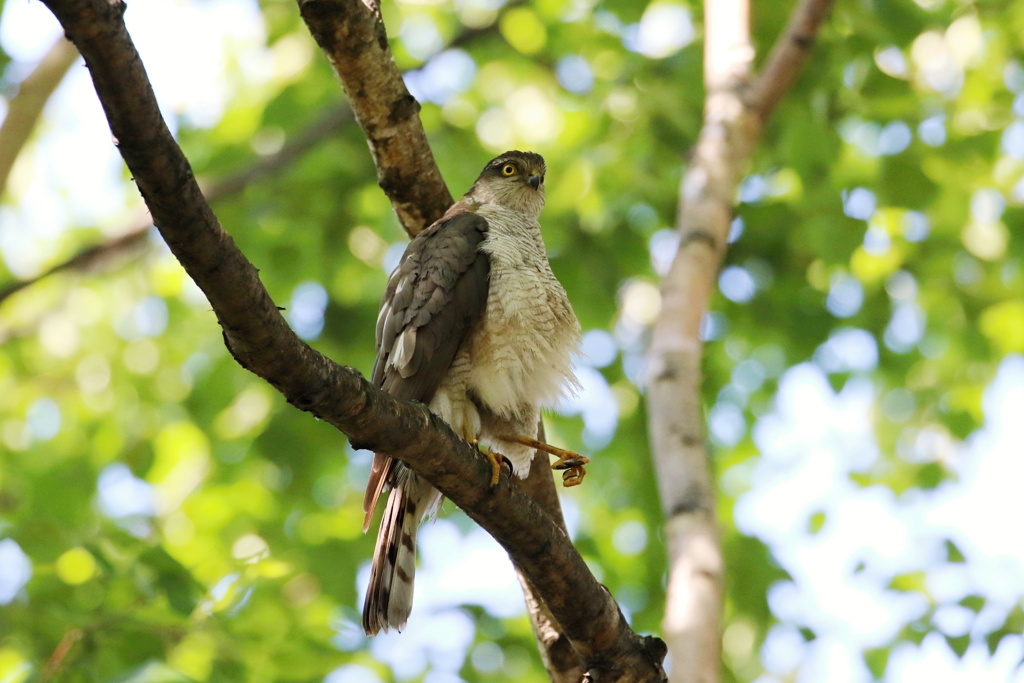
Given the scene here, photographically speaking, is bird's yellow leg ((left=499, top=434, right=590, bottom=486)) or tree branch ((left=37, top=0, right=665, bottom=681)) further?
bird's yellow leg ((left=499, top=434, right=590, bottom=486))

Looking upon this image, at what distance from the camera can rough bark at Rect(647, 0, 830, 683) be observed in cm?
352

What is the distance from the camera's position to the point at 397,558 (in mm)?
3541

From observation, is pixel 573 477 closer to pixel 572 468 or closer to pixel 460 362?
pixel 572 468

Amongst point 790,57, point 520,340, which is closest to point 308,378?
point 520,340

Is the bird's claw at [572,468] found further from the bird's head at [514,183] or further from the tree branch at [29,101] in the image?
the tree branch at [29,101]

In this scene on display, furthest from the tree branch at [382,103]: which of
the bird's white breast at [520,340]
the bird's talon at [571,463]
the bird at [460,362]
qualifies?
the bird's talon at [571,463]

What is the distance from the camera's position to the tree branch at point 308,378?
1705 millimetres

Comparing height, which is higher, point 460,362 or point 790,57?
point 790,57

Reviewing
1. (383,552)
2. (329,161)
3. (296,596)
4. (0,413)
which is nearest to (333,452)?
(296,596)

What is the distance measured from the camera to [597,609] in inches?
117

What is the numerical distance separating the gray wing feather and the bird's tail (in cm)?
13

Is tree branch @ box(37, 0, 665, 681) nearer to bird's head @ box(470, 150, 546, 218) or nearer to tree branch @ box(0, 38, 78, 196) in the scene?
bird's head @ box(470, 150, 546, 218)

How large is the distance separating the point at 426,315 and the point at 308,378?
1.45 metres

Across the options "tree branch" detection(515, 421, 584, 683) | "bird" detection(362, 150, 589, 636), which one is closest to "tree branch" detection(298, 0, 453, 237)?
"bird" detection(362, 150, 589, 636)
